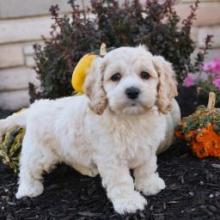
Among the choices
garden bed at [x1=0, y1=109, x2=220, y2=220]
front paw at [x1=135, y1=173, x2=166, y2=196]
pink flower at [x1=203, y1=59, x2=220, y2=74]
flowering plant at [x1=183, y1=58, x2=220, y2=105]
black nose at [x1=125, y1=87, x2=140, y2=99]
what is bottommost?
garden bed at [x1=0, y1=109, x2=220, y2=220]

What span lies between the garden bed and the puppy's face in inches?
33.6

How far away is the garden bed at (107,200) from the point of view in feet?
13.5

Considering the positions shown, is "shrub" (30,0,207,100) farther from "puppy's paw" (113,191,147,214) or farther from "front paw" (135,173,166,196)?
"puppy's paw" (113,191,147,214)

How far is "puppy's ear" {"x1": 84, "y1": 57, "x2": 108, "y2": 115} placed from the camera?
12.8 ft

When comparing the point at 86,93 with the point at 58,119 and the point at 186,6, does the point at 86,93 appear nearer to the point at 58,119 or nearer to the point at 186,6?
the point at 58,119

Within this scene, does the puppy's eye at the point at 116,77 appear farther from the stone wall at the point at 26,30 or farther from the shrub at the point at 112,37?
the stone wall at the point at 26,30

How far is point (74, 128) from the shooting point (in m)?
4.17

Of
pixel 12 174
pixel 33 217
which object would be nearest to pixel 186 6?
pixel 12 174

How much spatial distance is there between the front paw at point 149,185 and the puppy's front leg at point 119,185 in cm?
25

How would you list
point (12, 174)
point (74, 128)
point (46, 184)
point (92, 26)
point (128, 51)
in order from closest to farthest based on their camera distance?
point (128, 51), point (74, 128), point (46, 184), point (12, 174), point (92, 26)

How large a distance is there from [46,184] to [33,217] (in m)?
0.60

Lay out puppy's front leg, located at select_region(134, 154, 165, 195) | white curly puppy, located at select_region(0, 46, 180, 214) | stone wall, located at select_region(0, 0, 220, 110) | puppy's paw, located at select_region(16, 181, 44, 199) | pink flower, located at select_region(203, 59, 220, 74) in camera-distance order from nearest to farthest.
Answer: white curly puppy, located at select_region(0, 46, 180, 214) < puppy's front leg, located at select_region(134, 154, 165, 195) < puppy's paw, located at select_region(16, 181, 44, 199) < pink flower, located at select_region(203, 59, 220, 74) < stone wall, located at select_region(0, 0, 220, 110)

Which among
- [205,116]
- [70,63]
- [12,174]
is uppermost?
[70,63]

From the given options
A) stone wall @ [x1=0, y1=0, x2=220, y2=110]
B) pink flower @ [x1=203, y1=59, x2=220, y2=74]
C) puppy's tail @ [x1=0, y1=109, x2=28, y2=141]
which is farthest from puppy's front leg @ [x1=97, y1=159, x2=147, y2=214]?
stone wall @ [x1=0, y1=0, x2=220, y2=110]
